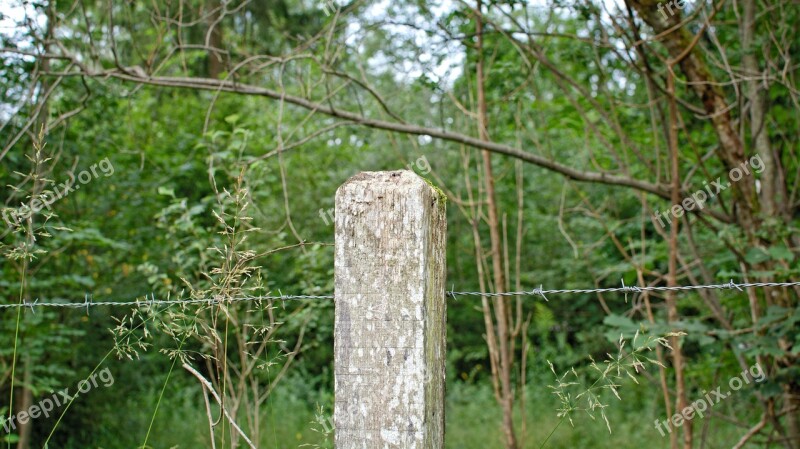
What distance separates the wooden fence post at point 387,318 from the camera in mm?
1472

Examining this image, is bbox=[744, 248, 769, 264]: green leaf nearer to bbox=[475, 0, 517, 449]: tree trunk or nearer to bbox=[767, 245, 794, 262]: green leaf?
bbox=[767, 245, 794, 262]: green leaf

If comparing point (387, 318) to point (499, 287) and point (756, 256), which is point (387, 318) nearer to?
point (499, 287)

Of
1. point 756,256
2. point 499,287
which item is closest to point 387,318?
point 499,287

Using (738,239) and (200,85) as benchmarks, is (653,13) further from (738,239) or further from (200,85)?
(200,85)

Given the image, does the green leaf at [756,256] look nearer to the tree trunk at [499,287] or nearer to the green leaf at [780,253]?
the green leaf at [780,253]

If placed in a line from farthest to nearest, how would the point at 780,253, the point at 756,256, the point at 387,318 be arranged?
the point at 756,256, the point at 780,253, the point at 387,318

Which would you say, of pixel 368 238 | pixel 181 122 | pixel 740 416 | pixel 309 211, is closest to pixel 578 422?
pixel 740 416

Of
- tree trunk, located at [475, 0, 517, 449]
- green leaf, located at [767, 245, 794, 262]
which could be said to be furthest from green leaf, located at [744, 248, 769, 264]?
tree trunk, located at [475, 0, 517, 449]

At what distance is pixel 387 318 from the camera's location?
1.50 m

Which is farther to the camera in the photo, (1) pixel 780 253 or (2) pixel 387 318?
(1) pixel 780 253

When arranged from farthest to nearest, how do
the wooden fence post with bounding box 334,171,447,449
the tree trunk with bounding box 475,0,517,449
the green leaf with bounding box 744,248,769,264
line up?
1. the tree trunk with bounding box 475,0,517,449
2. the green leaf with bounding box 744,248,769,264
3. the wooden fence post with bounding box 334,171,447,449

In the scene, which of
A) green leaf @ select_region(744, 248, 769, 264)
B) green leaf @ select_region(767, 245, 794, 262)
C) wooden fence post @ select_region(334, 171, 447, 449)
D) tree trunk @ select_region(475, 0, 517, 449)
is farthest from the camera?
tree trunk @ select_region(475, 0, 517, 449)

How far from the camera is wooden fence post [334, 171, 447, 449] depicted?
1472 mm

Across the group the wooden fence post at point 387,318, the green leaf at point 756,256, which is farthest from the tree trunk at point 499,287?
the wooden fence post at point 387,318
